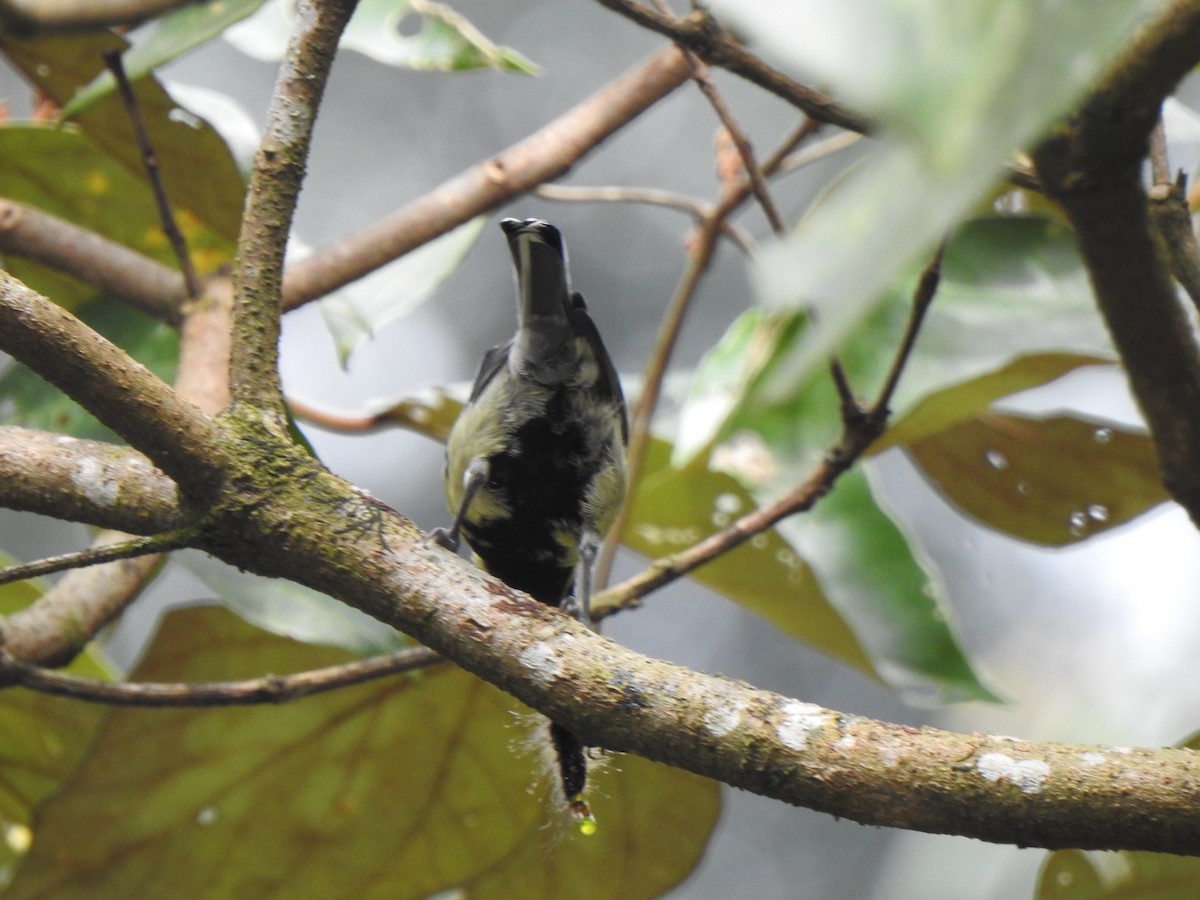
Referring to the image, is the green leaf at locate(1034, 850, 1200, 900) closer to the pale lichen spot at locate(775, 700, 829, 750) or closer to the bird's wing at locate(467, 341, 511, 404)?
the pale lichen spot at locate(775, 700, 829, 750)

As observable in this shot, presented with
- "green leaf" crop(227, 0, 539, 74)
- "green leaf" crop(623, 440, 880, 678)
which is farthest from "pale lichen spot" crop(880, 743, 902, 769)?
"green leaf" crop(227, 0, 539, 74)

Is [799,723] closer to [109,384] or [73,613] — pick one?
[109,384]

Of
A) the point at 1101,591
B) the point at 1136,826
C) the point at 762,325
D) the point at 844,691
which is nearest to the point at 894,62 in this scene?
the point at 1136,826

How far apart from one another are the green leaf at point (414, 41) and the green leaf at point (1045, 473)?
2.91ft

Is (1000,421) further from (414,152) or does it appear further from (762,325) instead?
(414,152)

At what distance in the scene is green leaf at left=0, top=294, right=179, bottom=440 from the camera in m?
1.74

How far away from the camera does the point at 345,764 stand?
164 cm

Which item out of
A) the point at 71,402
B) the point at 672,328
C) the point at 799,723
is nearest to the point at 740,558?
the point at 672,328

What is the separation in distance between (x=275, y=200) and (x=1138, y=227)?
0.88 metres

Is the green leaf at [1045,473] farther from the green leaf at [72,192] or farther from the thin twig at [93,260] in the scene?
the green leaf at [72,192]

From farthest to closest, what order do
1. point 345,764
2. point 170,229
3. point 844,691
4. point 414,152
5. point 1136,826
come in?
1. point 414,152
2. point 844,691
3. point 345,764
4. point 170,229
5. point 1136,826

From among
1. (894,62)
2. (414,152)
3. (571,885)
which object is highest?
(414,152)

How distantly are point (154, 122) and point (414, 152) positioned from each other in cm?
409

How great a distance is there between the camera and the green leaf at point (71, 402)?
5.71 ft
